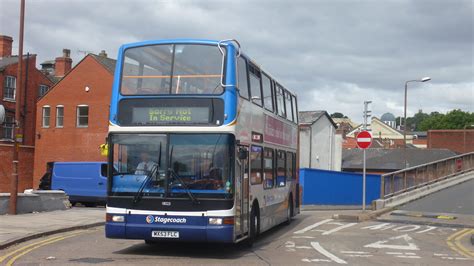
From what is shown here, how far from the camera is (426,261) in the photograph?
35.0 ft

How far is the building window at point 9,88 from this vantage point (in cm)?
4790

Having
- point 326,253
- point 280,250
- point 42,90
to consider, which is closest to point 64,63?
point 42,90

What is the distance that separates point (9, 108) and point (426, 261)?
43.9 metres

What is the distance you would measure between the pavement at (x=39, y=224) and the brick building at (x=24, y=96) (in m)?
25.3

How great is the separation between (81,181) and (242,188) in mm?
18448

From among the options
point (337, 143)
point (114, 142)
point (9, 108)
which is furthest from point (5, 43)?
point (114, 142)

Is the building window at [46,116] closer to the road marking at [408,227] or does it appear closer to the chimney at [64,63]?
the chimney at [64,63]

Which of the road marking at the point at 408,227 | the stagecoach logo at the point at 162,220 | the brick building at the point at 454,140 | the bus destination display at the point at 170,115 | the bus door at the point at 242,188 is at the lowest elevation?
the road marking at the point at 408,227

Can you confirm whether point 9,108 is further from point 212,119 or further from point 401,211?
point 212,119

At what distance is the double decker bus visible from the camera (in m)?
10.4

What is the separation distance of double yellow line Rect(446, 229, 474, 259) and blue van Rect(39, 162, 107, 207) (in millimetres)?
17048

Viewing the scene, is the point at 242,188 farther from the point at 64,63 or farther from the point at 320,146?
the point at 64,63

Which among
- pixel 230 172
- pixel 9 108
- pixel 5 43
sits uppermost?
pixel 5 43

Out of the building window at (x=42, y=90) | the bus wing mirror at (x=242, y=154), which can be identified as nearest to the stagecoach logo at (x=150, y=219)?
the bus wing mirror at (x=242, y=154)
